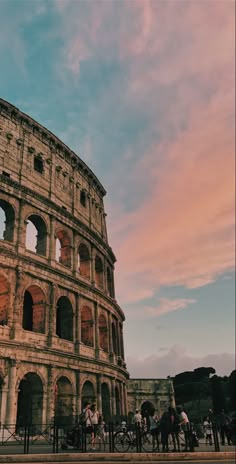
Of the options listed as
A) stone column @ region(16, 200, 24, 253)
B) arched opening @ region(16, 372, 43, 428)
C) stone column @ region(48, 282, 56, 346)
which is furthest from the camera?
stone column @ region(16, 200, 24, 253)

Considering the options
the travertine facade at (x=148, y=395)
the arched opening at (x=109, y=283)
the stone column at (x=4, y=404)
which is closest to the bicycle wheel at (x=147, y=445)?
the stone column at (x=4, y=404)

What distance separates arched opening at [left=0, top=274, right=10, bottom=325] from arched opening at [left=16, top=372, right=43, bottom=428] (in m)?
2.99

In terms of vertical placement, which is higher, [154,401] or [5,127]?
[5,127]

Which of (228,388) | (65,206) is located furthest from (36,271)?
(228,388)

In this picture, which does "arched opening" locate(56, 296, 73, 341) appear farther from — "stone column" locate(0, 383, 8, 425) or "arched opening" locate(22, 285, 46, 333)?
"stone column" locate(0, 383, 8, 425)

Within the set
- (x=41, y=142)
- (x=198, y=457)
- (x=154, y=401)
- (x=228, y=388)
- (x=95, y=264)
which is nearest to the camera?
(x=198, y=457)

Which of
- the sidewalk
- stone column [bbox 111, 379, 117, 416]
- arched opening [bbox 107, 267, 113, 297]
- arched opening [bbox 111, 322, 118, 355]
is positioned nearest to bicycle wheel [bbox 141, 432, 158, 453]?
the sidewalk

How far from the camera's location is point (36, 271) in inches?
781

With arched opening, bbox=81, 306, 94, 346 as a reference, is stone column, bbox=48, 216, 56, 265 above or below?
above

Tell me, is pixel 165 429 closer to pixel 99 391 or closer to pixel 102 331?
pixel 99 391

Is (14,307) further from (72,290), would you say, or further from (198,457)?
(198,457)

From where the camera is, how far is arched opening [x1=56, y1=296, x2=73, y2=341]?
21781mm

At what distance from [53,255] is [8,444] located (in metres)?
9.98

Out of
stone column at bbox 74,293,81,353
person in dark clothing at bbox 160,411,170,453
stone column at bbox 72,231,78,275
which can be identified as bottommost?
person in dark clothing at bbox 160,411,170,453
